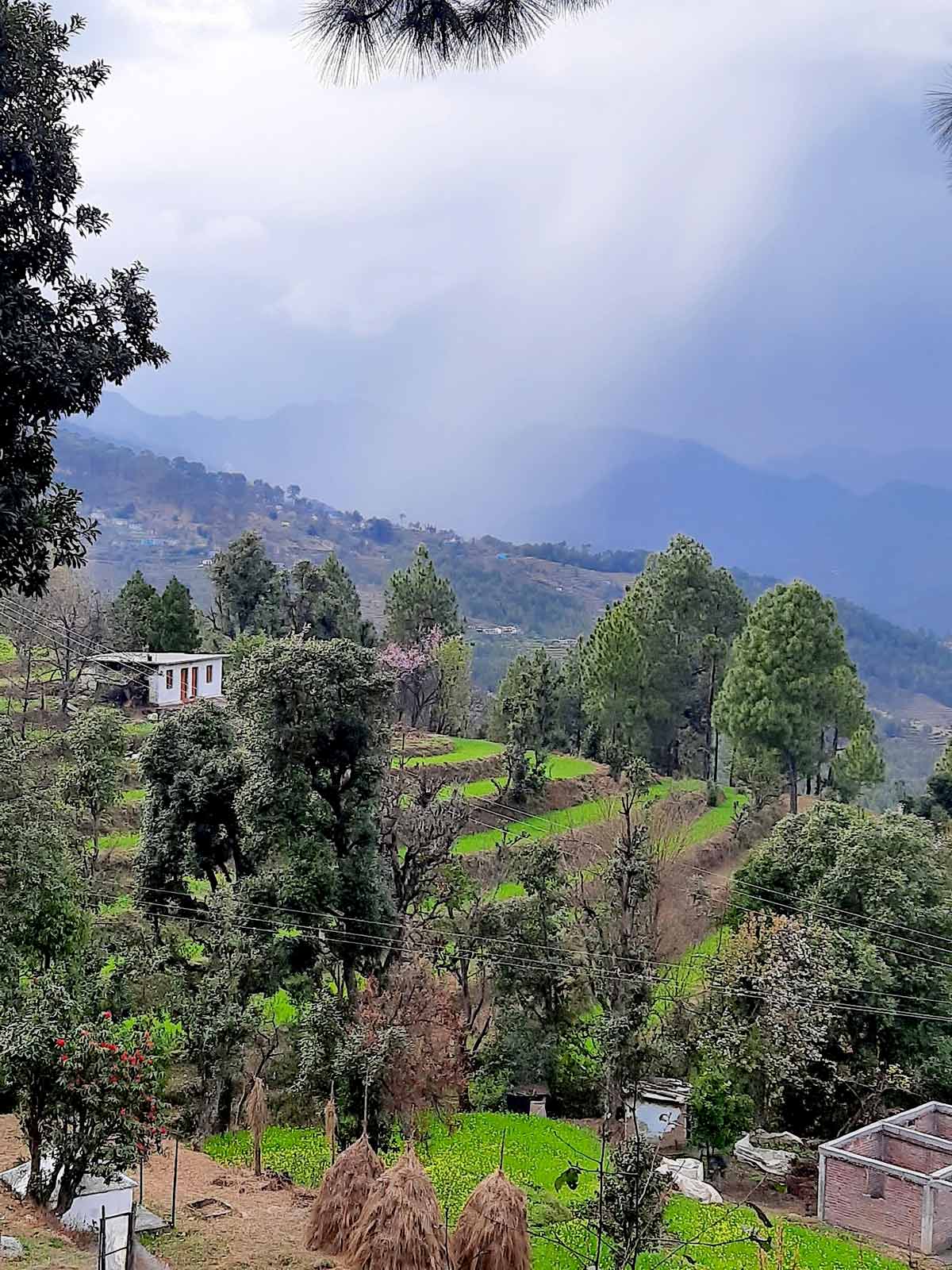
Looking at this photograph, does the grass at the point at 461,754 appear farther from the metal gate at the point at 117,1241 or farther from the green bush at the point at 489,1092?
the metal gate at the point at 117,1241

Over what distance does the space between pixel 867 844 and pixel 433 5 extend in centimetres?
1318

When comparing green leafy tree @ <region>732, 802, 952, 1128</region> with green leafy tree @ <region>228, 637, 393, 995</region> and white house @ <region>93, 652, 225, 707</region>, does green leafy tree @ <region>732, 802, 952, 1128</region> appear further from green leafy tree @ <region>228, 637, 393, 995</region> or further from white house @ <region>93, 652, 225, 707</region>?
white house @ <region>93, 652, 225, 707</region>

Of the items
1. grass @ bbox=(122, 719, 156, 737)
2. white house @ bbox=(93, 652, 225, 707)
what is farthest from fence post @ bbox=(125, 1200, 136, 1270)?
white house @ bbox=(93, 652, 225, 707)

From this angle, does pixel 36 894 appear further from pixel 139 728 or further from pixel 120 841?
pixel 139 728

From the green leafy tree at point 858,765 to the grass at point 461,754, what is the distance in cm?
893

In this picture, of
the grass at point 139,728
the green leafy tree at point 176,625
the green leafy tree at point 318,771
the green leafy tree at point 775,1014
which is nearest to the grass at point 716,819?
the green leafy tree at point 775,1014

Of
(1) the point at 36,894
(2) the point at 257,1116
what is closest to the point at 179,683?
(2) the point at 257,1116

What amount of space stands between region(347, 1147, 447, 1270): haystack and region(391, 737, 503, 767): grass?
19.7 meters

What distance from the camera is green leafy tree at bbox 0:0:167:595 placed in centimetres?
659

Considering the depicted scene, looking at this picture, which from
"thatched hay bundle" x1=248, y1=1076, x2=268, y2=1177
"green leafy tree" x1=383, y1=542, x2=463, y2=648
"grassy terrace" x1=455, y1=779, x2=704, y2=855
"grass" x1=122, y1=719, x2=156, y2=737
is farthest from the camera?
"green leafy tree" x1=383, y1=542, x2=463, y2=648

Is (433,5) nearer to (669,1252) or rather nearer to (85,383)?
(85,383)

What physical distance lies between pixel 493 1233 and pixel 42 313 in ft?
23.0

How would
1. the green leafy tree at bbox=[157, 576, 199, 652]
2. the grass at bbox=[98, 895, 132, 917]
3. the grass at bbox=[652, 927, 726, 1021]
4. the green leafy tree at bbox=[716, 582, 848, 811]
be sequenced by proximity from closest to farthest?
the grass at bbox=[652, 927, 726, 1021] < the grass at bbox=[98, 895, 132, 917] < the green leafy tree at bbox=[716, 582, 848, 811] < the green leafy tree at bbox=[157, 576, 199, 652]

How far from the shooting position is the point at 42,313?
6.85 metres
